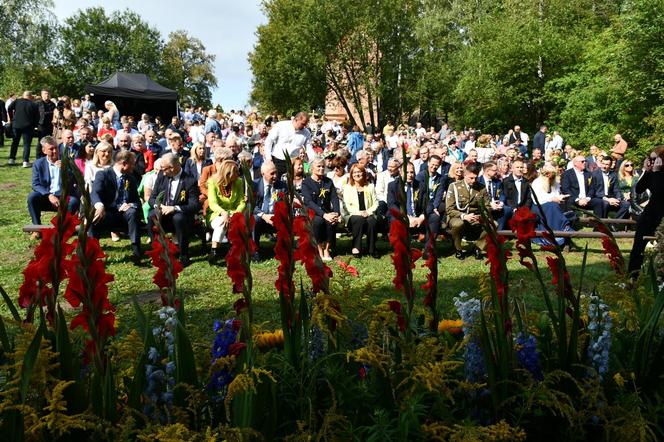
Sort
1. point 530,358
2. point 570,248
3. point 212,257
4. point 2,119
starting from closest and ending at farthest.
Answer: point 530,358, point 212,257, point 570,248, point 2,119

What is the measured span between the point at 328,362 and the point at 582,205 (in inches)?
379

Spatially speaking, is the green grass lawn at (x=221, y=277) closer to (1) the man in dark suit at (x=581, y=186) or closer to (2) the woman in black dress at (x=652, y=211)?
(2) the woman in black dress at (x=652, y=211)

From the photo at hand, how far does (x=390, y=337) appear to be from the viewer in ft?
6.84

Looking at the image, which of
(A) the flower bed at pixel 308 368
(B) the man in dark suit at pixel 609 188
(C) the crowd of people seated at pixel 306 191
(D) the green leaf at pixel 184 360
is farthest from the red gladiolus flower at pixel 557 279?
(B) the man in dark suit at pixel 609 188

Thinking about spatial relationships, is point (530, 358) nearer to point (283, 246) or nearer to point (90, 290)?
point (283, 246)

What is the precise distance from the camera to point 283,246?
1916mm

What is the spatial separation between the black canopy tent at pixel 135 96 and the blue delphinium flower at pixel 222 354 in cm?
2475

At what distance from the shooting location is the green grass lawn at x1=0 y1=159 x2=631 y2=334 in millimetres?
5555

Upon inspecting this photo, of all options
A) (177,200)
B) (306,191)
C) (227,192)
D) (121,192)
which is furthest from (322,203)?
(121,192)

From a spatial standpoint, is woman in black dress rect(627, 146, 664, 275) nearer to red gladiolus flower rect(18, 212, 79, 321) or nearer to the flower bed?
the flower bed

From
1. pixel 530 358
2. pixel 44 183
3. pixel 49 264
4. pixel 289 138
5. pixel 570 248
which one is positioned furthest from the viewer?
pixel 289 138

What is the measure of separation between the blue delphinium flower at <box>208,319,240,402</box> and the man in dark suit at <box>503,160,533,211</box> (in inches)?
313

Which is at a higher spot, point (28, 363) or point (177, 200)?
point (177, 200)

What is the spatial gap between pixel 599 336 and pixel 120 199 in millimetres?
6818
